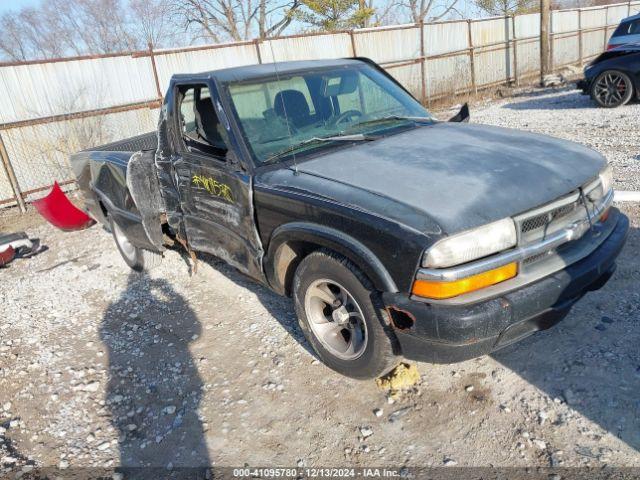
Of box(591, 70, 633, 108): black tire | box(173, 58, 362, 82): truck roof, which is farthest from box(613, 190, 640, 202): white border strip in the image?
box(591, 70, 633, 108): black tire

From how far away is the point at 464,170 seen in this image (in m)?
2.90

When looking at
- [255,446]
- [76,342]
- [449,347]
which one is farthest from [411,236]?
[76,342]

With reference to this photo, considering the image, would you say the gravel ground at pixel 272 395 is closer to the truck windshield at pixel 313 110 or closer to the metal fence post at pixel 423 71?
the truck windshield at pixel 313 110

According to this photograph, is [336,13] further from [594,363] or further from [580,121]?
[594,363]

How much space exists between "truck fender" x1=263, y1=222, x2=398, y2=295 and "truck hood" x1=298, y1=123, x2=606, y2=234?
1.03ft

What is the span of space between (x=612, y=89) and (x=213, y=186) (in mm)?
10536

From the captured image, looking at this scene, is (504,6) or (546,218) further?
(504,6)

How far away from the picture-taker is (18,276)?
5.78m

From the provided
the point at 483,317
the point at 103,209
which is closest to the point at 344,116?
the point at 483,317

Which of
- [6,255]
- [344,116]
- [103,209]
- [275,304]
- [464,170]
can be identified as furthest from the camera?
[6,255]

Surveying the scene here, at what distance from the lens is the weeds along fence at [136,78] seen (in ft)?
28.9

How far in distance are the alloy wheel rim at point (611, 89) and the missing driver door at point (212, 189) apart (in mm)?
10227

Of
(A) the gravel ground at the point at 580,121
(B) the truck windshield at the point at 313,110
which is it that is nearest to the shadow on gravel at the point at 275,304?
(B) the truck windshield at the point at 313,110

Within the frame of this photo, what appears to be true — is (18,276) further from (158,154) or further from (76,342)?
(158,154)
